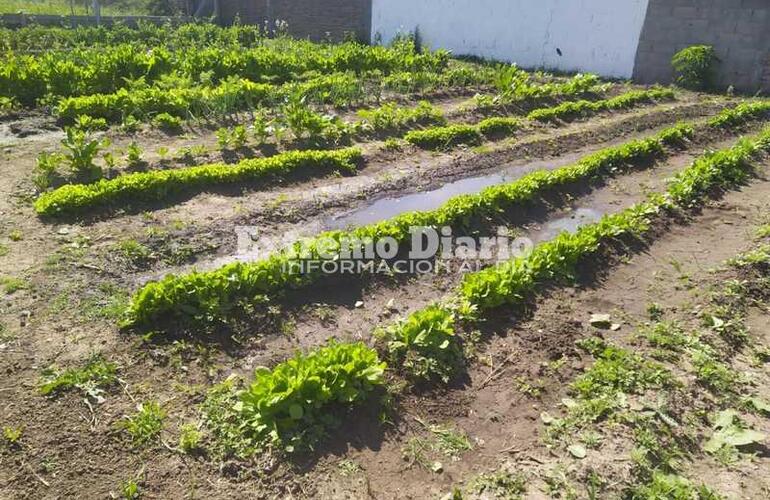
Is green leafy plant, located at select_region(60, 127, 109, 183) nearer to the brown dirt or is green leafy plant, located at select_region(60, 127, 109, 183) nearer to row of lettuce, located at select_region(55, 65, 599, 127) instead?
the brown dirt

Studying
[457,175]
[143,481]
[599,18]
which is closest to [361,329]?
[143,481]

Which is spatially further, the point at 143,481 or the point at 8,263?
the point at 8,263

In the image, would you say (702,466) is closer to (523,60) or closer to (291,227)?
(291,227)

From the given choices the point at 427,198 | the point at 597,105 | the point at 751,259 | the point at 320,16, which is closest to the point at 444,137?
the point at 427,198

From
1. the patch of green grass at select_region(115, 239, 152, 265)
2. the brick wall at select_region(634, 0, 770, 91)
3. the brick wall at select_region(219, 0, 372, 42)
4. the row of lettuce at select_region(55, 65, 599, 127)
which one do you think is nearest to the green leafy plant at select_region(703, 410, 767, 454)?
the patch of green grass at select_region(115, 239, 152, 265)

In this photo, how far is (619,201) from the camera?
824 centimetres

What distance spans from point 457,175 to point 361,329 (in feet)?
14.7

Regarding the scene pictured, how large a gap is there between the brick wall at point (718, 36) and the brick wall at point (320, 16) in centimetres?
1061

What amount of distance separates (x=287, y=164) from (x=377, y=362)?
15.6 feet

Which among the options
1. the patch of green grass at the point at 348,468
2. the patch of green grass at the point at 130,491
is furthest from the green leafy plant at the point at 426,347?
the patch of green grass at the point at 130,491

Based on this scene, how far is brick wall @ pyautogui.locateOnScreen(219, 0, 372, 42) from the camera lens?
72.7 feet

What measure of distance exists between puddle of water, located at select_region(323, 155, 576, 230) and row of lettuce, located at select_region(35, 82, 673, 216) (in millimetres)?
1252

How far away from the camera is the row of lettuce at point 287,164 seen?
265 inches

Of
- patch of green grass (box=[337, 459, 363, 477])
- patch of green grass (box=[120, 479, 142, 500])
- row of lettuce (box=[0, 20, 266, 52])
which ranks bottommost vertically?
patch of green grass (box=[120, 479, 142, 500])
